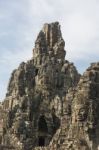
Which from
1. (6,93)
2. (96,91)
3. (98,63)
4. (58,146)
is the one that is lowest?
(58,146)

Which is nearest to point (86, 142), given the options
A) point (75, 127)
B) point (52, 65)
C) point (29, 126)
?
point (75, 127)

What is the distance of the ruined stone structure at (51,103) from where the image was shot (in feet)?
190

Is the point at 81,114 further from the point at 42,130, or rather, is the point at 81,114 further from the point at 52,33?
the point at 52,33

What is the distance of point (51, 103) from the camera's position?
94250mm

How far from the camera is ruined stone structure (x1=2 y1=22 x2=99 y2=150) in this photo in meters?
58.1

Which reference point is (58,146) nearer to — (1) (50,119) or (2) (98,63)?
(2) (98,63)

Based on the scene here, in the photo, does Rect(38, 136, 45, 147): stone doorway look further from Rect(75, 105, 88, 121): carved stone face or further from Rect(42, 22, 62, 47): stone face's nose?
Rect(75, 105, 88, 121): carved stone face

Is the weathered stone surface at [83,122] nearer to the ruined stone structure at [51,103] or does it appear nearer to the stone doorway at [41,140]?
the ruined stone structure at [51,103]

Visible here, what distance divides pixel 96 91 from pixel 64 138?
638 cm

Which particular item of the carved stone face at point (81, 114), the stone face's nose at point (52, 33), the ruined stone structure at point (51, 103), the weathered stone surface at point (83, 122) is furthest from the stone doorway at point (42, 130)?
the carved stone face at point (81, 114)

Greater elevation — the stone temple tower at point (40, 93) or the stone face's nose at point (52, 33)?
the stone face's nose at point (52, 33)

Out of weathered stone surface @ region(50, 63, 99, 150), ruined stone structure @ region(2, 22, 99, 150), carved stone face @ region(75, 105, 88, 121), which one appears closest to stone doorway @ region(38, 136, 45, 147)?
ruined stone structure @ region(2, 22, 99, 150)

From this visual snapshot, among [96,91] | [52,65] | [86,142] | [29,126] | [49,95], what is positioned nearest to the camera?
[86,142]

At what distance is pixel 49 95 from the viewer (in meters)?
97.9
